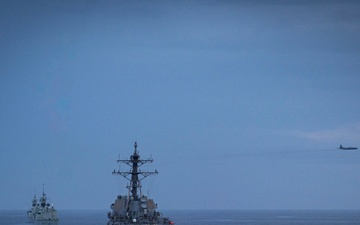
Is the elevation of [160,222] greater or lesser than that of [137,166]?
lesser

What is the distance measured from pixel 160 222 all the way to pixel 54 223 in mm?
117555

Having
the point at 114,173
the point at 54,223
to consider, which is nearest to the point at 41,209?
the point at 54,223

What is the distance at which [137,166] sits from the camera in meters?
84.6

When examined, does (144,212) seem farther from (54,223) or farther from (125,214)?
(54,223)

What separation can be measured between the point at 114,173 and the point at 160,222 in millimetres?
7189

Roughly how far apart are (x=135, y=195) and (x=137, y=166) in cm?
307

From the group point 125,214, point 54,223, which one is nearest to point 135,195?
point 125,214

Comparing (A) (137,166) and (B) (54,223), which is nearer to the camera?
(A) (137,166)

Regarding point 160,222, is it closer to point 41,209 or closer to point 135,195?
point 135,195

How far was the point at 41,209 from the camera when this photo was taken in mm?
199250

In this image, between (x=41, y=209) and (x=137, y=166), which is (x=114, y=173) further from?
(x=41, y=209)

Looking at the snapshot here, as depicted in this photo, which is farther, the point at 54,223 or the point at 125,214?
the point at 54,223

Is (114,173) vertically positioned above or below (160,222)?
above

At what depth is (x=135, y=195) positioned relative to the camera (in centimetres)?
8425
